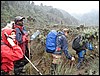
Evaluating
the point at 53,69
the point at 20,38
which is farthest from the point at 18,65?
the point at 53,69

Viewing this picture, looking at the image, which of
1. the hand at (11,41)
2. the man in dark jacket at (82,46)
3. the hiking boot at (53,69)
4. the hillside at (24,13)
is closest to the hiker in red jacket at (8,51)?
the hand at (11,41)

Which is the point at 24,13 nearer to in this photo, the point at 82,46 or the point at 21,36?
the point at 82,46

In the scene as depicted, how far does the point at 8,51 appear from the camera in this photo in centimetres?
518

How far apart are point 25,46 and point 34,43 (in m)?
2.61

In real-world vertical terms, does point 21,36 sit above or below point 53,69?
above

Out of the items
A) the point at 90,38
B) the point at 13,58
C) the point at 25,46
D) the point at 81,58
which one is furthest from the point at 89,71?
the point at 13,58

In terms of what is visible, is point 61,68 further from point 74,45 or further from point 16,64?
point 16,64

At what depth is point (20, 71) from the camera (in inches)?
249

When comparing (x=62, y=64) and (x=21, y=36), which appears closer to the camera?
(x=21, y=36)

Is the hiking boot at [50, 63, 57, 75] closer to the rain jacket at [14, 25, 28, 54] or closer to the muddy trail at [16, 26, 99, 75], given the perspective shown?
the muddy trail at [16, 26, 99, 75]

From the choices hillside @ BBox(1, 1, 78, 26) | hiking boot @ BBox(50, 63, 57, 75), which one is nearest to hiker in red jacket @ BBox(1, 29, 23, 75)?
hiking boot @ BBox(50, 63, 57, 75)

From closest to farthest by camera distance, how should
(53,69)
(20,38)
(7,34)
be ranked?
(7,34), (20,38), (53,69)

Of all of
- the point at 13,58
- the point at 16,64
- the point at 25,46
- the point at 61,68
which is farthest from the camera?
the point at 61,68

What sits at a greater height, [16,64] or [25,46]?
[25,46]
